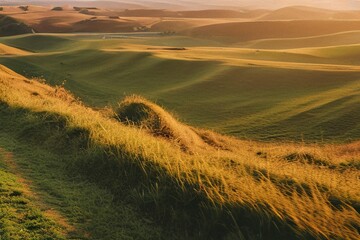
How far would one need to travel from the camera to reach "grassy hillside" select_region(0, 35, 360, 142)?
89.1ft

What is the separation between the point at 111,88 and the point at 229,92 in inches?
457

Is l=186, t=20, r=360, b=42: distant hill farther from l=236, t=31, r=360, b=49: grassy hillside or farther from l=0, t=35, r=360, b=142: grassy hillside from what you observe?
l=0, t=35, r=360, b=142: grassy hillside

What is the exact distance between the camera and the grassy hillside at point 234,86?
27.2 m

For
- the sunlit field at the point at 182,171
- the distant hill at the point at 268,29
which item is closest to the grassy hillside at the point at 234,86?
the sunlit field at the point at 182,171

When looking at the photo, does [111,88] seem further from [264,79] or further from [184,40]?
[184,40]

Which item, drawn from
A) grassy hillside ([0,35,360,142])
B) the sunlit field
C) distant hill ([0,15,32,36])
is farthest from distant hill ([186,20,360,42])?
the sunlit field

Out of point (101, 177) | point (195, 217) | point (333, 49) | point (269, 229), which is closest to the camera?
point (269, 229)

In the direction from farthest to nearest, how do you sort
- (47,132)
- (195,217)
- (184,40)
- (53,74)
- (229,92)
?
(184,40)
(53,74)
(229,92)
(47,132)
(195,217)

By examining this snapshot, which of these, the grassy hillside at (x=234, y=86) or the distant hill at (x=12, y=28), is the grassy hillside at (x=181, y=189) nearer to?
the grassy hillside at (x=234, y=86)

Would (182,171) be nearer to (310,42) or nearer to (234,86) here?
(234,86)

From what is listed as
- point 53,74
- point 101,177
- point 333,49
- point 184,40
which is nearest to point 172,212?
point 101,177

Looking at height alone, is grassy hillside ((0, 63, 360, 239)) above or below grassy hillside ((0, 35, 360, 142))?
above

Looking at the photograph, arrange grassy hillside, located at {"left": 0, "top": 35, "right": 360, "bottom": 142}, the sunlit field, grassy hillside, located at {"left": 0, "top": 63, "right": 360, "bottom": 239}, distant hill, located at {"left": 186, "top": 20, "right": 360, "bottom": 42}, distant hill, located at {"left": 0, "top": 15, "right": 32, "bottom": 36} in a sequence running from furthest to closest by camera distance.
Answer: distant hill, located at {"left": 186, "top": 20, "right": 360, "bottom": 42} → distant hill, located at {"left": 0, "top": 15, "right": 32, "bottom": 36} → grassy hillside, located at {"left": 0, "top": 35, "right": 360, "bottom": 142} → the sunlit field → grassy hillside, located at {"left": 0, "top": 63, "right": 360, "bottom": 239}

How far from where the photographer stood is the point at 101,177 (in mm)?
9617
